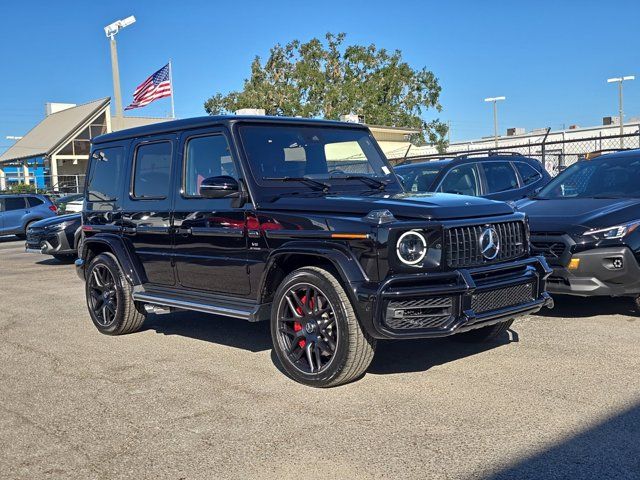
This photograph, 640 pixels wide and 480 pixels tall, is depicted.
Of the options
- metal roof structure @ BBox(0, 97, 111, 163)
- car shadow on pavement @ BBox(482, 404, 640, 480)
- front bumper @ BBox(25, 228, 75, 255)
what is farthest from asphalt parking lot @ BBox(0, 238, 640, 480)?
metal roof structure @ BBox(0, 97, 111, 163)

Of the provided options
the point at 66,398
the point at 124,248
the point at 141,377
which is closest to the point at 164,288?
the point at 124,248

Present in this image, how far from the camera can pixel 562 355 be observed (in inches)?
226

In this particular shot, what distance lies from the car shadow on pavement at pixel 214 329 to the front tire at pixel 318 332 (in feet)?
3.59

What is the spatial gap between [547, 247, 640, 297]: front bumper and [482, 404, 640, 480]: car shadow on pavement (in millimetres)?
2676

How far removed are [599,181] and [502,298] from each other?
3640mm

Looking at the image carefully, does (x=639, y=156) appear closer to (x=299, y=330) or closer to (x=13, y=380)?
(x=299, y=330)

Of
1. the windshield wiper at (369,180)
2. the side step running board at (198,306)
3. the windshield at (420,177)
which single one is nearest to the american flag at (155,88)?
the windshield at (420,177)

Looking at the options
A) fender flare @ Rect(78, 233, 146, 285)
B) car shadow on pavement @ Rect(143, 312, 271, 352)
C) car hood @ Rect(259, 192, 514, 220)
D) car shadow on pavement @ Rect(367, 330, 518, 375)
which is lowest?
car shadow on pavement @ Rect(367, 330, 518, 375)

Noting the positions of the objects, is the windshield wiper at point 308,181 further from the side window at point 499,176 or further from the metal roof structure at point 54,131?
the metal roof structure at point 54,131

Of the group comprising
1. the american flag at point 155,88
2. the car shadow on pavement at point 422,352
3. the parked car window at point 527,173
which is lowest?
the car shadow on pavement at point 422,352

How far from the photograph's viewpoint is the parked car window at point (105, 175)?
7207 millimetres

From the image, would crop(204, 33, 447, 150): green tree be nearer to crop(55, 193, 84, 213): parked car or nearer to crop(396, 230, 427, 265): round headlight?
crop(55, 193, 84, 213): parked car

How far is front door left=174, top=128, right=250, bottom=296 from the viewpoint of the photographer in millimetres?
5684

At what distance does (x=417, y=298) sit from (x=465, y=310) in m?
0.36
